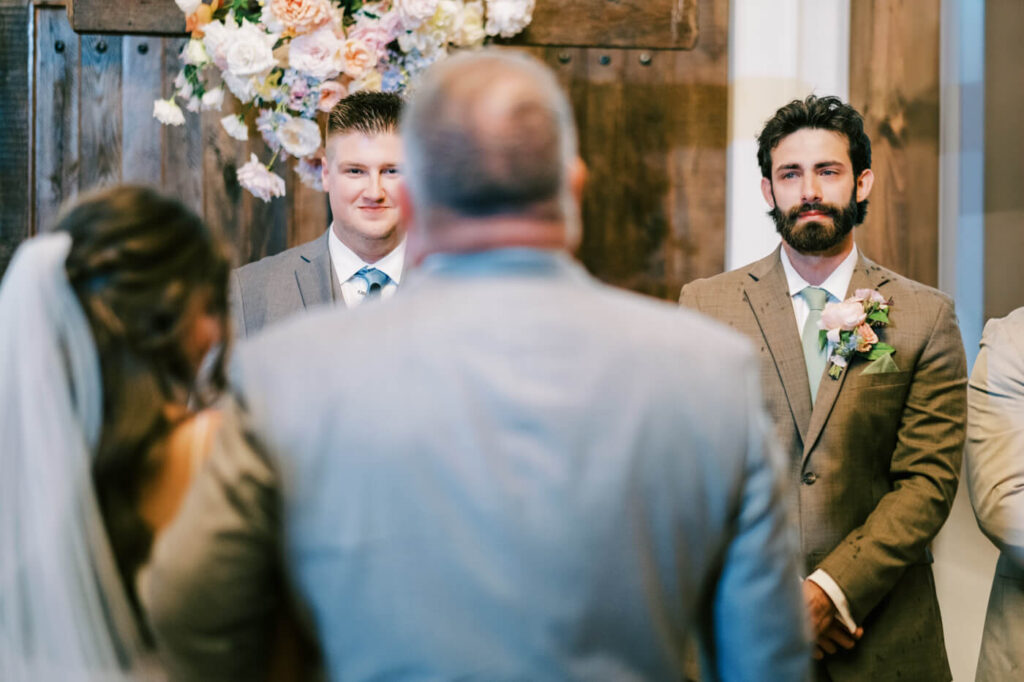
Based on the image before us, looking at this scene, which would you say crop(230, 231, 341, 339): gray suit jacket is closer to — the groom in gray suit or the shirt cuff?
the groom in gray suit

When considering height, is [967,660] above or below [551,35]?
below

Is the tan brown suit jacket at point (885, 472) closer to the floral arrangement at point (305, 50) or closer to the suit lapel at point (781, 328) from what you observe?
the suit lapel at point (781, 328)

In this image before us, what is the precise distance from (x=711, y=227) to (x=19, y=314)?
2275mm

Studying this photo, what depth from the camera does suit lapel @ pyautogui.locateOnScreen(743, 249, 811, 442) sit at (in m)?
2.33

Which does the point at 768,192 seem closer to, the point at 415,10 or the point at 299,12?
the point at 415,10

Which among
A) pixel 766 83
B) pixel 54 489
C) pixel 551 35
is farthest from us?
pixel 766 83

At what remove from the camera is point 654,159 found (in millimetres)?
3184

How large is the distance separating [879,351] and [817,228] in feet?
1.12

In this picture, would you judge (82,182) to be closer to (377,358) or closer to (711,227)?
(711,227)

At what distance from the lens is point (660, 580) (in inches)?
43.8

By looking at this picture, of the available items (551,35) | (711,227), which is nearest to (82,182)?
(551,35)

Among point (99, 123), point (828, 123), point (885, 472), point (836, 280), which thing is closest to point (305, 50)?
point (99, 123)

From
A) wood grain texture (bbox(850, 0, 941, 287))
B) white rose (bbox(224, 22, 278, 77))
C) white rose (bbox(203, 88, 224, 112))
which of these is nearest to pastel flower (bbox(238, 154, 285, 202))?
white rose (bbox(203, 88, 224, 112))

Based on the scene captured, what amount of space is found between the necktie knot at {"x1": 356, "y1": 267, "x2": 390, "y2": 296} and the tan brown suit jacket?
3.16ft
